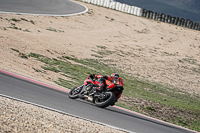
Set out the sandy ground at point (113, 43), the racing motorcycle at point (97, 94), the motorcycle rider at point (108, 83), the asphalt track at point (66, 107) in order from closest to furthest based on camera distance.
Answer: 1. the asphalt track at point (66, 107)
2. the racing motorcycle at point (97, 94)
3. the motorcycle rider at point (108, 83)
4. the sandy ground at point (113, 43)

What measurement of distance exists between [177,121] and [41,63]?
865 centimetres

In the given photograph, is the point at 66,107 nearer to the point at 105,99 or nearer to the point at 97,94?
the point at 97,94

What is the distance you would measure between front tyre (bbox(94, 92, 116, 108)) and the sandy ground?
3984 millimetres

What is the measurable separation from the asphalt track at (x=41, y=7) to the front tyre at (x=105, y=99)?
21.0 meters

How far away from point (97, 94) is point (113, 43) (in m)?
22.1

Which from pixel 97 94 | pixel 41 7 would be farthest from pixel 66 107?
pixel 41 7

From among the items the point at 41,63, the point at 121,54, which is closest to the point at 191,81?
the point at 121,54

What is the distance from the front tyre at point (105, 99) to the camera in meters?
10.4

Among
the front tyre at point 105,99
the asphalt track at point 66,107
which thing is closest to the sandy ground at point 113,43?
the asphalt track at point 66,107

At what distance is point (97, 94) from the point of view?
1083 centimetres

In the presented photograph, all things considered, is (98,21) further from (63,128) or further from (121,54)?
(63,128)

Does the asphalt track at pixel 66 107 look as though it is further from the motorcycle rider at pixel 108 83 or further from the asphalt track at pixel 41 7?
the asphalt track at pixel 41 7

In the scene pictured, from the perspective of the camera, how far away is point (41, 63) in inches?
694

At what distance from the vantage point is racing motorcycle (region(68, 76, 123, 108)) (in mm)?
10501
